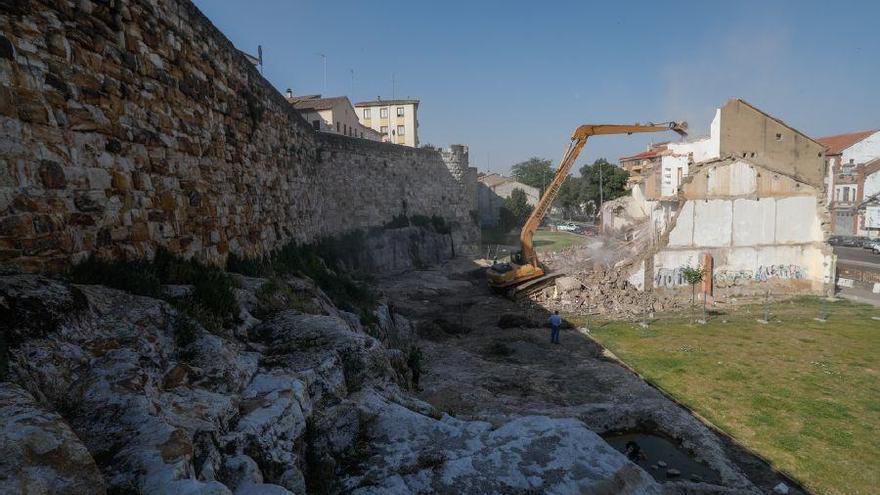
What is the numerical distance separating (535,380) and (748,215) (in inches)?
670

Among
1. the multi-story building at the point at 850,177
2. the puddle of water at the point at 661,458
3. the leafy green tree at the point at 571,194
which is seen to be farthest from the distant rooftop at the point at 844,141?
the puddle of water at the point at 661,458

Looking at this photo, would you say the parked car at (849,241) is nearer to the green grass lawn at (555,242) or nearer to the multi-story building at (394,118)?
the green grass lawn at (555,242)

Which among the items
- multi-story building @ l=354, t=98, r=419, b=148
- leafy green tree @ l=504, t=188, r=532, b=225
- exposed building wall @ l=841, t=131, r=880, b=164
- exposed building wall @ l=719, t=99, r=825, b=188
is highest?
multi-story building @ l=354, t=98, r=419, b=148

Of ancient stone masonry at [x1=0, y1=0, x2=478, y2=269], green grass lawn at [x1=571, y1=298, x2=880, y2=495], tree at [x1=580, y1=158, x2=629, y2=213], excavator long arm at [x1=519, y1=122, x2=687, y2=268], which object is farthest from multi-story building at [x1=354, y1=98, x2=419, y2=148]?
ancient stone masonry at [x1=0, y1=0, x2=478, y2=269]

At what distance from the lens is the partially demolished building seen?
21.0 m

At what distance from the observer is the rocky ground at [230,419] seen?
2.13m

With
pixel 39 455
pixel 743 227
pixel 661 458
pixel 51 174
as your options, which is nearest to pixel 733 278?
pixel 743 227

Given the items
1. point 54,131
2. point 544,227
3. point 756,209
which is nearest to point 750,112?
point 756,209

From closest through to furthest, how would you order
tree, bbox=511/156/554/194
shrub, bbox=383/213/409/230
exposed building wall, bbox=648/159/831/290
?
exposed building wall, bbox=648/159/831/290 < shrub, bbox=383/213/409/230 < tree, bbox=511/156/554/194

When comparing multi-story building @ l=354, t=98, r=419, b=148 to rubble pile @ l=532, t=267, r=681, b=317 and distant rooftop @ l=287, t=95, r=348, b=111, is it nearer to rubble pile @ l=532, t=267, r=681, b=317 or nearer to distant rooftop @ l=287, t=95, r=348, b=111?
distant rooftop @ l=287, t=95, r=348, b=111

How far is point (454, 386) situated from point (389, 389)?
14.0ft

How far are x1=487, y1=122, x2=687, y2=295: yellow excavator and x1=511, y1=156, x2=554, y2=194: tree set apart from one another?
5242cm

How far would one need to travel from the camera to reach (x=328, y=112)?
3600 cm

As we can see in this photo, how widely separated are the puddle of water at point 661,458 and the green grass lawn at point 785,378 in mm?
2302
